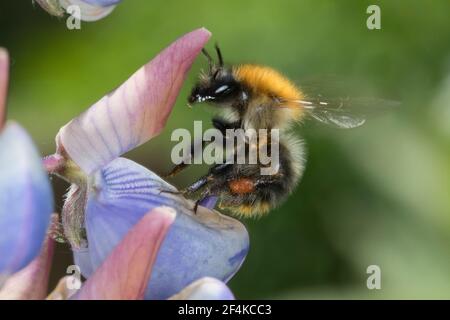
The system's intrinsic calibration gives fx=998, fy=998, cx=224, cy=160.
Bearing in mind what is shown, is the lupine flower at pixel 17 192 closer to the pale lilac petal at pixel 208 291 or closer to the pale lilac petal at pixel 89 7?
the pale lilac petal at pixel 208 291

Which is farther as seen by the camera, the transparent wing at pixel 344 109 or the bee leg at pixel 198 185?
the transparent wing at pixel 344 109

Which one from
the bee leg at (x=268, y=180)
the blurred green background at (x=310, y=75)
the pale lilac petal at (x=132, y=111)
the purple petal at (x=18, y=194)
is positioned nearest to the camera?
the purple petal at (x=18, y=194)

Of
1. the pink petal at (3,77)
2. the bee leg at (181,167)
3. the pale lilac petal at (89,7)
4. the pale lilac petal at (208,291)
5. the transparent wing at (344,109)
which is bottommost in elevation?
the pale lilac petal at (208,291)

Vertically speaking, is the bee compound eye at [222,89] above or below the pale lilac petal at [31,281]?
above

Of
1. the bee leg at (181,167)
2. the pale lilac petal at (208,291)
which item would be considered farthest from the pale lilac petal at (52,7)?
the pale lilac petal at (208,291)

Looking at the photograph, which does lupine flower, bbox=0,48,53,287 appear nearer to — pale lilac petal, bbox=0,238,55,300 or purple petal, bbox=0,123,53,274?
purple petal, bbox=0,123,53,274

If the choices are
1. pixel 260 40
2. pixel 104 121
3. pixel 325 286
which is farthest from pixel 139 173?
pixel 260 40

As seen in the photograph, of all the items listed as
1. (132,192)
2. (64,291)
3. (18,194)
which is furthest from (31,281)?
(18,194)
